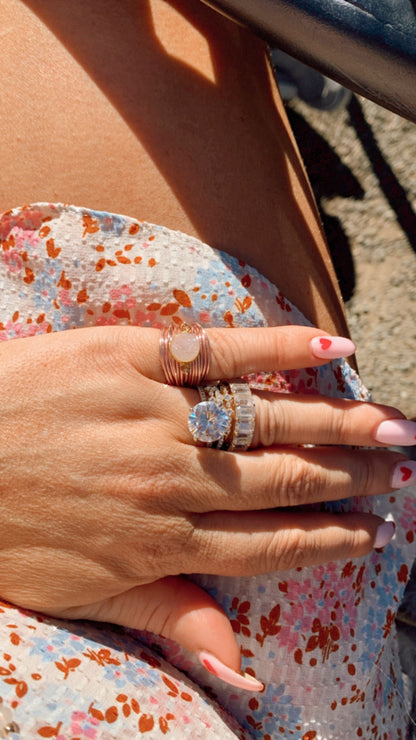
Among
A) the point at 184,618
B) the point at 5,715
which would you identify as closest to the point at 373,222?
the point at 184,618

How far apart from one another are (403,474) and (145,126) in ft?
2.06

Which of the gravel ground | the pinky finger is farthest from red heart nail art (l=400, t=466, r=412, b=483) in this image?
the gravel ground

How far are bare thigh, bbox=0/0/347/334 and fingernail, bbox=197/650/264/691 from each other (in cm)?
50

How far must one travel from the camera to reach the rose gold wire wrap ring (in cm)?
77

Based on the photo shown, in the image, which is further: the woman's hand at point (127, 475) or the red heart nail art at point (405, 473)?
the red heart nail art at point (405, 473)

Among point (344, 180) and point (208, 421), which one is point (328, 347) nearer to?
point (208, 421)

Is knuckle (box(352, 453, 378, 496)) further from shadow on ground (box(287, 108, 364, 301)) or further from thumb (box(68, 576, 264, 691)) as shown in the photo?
shadow on ground (box(287, 108, 364, 301))

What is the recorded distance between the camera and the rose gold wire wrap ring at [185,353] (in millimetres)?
770

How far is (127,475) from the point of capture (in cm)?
80

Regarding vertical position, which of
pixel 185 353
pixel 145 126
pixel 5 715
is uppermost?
pixel 145 126

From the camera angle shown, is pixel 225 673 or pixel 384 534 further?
pixel 384 534

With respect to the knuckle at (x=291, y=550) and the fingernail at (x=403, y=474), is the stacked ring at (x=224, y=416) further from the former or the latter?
the fingernail at (x=403, y=474)

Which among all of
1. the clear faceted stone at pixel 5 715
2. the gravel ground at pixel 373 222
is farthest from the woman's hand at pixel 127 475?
the gravel ground at pixel 373 222

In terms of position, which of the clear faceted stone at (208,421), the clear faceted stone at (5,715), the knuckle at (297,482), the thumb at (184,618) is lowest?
the clear faceted stone at (5,715)
